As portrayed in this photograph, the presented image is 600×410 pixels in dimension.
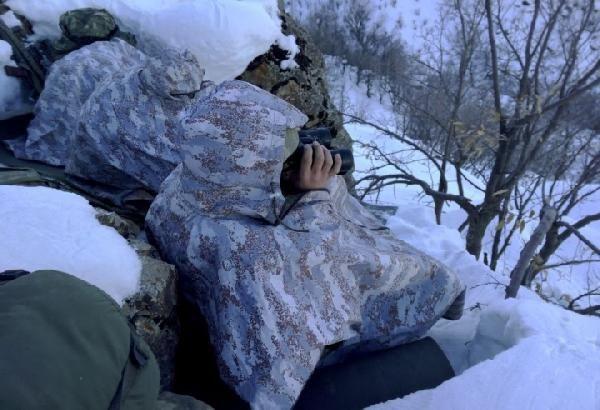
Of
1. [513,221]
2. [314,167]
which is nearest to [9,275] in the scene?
[314,167]

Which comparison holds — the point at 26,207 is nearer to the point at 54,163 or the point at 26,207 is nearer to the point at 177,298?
the point at 177,298

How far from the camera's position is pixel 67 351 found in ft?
2.41

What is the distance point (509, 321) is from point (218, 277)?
103 cm

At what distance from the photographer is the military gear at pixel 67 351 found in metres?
0.67

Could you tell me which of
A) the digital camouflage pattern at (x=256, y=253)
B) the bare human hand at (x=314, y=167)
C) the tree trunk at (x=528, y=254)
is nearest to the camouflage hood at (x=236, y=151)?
the digital camouflage pattern at (x=256, y=253)

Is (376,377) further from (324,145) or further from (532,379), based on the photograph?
(324,145)

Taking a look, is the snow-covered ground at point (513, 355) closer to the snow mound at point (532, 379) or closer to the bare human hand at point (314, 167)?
the snow mound at point (532, 379)

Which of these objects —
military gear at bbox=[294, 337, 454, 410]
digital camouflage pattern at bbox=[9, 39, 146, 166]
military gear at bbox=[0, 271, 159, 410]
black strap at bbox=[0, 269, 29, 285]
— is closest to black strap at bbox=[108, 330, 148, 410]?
military gear at bbox=[0, 271, 159, 410]

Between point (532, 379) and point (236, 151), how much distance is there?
3.22ft

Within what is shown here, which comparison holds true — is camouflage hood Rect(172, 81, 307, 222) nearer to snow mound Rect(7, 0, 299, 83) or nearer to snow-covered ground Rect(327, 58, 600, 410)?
snow-covered ground Rect(327, 58, 600, 410)

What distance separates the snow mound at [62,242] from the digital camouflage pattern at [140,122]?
123 centimetres

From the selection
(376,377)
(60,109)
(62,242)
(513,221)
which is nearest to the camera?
(62,242)

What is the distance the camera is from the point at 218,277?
1283 mm

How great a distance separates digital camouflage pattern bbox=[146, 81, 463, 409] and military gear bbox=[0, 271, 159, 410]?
356mm
